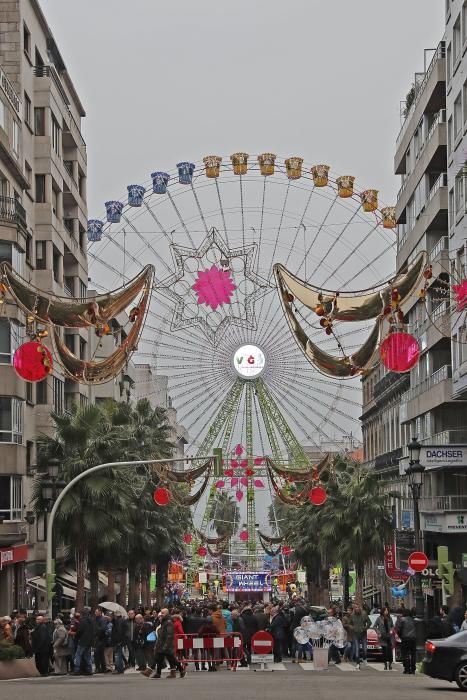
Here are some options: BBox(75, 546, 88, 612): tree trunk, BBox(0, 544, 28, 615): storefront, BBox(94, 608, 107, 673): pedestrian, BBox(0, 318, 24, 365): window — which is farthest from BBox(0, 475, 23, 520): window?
BBox(94, 608, 107, 673): pedestrian

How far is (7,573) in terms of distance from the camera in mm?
60812

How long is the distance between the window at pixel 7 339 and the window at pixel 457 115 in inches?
822

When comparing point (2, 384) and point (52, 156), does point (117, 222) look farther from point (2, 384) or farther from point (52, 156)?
point (2, 384)

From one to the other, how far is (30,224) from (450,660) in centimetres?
4425

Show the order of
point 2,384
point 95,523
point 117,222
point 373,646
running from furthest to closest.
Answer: point 117,222, point 2,384, point 95,523, point 373,646

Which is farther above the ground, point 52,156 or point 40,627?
point 52,156

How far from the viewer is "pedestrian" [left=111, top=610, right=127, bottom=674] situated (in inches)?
1603

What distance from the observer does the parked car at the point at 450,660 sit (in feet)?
98.6

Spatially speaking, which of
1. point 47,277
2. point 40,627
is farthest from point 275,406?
point 40,627

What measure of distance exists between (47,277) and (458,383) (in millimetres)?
23896

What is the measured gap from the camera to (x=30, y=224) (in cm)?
6975

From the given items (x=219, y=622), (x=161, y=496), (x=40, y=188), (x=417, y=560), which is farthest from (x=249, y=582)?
(x=219, y=622)

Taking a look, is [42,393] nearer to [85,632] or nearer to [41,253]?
[41,253]

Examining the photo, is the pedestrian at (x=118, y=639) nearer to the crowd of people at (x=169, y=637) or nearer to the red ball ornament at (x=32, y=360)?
the crowd of people at (x=169, y=637)
